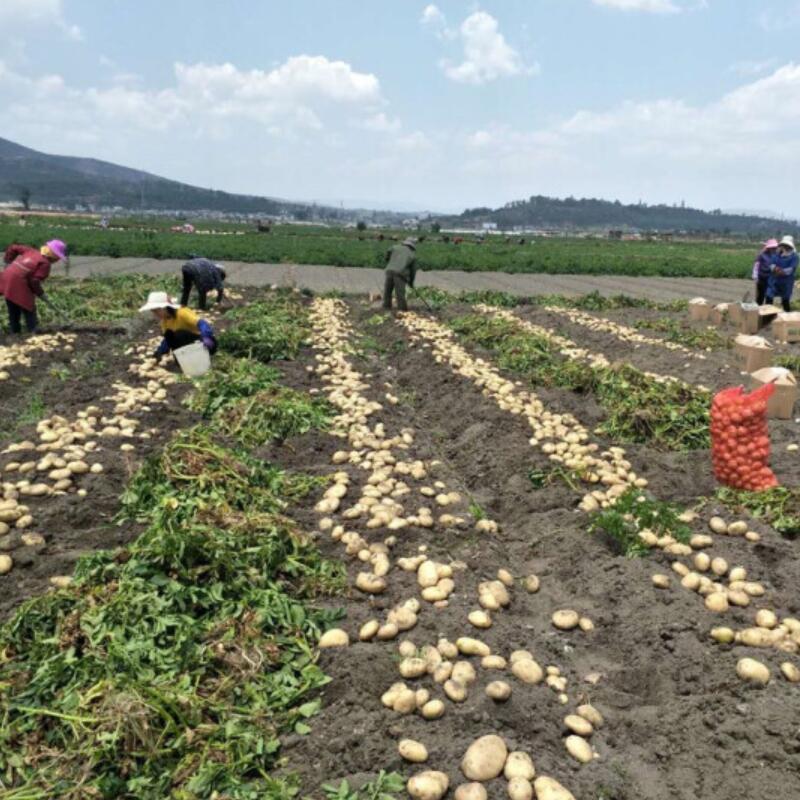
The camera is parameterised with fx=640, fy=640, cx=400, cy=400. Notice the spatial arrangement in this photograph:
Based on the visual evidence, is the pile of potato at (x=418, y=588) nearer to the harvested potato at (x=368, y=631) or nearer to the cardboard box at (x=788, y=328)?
the harvested potato at (x=368, y=631)

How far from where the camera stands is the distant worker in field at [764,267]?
13.3m

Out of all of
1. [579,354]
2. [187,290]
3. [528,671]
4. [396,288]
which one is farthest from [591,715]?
[396,288]

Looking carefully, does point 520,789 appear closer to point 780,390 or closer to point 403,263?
point 780,390

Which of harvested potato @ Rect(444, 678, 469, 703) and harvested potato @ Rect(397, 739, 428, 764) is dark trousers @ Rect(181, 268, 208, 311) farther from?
harvested potato @ Rect(397, 739, 428, 764)

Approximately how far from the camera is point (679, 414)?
7016mm

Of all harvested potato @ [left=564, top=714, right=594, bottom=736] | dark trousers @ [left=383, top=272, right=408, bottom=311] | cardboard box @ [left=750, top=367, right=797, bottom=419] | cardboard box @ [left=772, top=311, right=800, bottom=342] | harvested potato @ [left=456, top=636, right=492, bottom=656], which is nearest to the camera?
harvested potato @ [left=564, top=714, right=594, bottom=736]

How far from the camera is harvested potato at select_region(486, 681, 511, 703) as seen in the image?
3.05 m

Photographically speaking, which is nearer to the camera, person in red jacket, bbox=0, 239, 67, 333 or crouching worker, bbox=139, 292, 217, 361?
crouching worker, bbox=139, 292, 217, 361

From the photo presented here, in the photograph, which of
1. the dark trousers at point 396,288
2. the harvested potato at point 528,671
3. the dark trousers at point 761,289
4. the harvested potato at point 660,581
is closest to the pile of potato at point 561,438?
the harvested potato at point 660,581

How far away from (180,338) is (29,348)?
273 centimetres

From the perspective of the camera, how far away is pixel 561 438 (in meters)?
6.55

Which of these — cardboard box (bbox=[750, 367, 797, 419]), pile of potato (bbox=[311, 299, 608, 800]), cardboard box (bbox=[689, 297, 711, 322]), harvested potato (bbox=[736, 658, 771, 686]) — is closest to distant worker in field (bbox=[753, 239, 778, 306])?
cardboard box (bbox=[689, 297, 711, 322])

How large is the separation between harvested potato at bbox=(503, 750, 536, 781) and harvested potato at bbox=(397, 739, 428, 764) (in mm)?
345

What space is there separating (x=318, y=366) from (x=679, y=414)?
16.3ft
